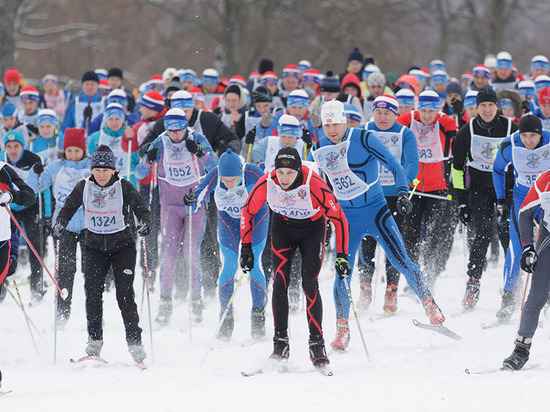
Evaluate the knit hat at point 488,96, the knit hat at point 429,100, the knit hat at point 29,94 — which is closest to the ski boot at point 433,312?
the knit hat at point 488,96

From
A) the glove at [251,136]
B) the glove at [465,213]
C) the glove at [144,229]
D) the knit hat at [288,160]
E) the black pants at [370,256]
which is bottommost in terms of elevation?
the black pants at [370,256]

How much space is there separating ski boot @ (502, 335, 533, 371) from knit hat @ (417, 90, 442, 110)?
344 cm

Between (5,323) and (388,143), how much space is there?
4.43m

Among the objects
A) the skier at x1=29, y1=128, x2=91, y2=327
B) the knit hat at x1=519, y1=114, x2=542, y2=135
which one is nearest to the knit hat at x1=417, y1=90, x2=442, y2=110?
the knit hat at x1=519, y1=114, x2=542, y2=135

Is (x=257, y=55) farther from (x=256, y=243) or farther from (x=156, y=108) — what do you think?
(x=256, y=243)

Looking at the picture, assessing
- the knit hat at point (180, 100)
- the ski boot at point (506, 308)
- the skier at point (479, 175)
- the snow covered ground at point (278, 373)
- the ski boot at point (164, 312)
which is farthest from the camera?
the knit hat at point (180, 100)

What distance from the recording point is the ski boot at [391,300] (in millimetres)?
8820

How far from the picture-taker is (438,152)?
9.44 metres

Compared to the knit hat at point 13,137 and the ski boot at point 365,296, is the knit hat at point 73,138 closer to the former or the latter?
the knit hat at point 13,137

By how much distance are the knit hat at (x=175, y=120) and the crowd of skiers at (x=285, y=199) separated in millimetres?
16

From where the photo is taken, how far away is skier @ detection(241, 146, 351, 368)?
679 centimetres

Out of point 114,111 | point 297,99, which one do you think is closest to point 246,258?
point 297,99

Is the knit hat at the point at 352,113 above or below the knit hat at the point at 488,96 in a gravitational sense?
below

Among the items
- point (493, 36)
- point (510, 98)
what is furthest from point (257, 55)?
point (510, 98)
